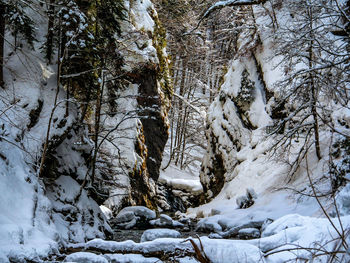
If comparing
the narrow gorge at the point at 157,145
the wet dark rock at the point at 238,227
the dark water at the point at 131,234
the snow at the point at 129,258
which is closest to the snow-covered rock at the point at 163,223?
the narrow gorge at the point at 157,145

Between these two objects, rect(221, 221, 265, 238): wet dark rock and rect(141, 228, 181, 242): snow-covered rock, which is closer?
rect(141, 228, 181, 242): snow-covered rock

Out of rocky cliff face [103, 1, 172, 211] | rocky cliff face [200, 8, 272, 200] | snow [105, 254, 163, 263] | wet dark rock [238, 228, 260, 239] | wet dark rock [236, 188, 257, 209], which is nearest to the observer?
snow [105, 254, 163, 263]

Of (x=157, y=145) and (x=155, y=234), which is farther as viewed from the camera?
(x=157, y=145)

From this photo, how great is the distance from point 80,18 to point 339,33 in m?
8.93

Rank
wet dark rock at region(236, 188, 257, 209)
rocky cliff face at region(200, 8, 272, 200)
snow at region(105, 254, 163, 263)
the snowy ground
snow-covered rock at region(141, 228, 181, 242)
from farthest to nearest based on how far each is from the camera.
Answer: rocky cliff face at region(200, 8, 272, 200) → wet dark rock at region(236, 188, 257, 209) → snow-covered rock at region(141, 228, 181, 242) → snow at region(105, 254, 163, 263) → the snowy ground

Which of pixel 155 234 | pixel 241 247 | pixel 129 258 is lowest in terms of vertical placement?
pixel 155 234

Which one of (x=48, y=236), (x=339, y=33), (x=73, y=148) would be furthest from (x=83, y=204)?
(x=339, y=33)

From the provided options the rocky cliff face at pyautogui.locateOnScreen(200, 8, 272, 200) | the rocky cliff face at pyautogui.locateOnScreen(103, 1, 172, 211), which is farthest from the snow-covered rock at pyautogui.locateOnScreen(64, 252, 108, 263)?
the rocky cliff face at pyautogui.locateOnScreen(200, 8, 272, 200)

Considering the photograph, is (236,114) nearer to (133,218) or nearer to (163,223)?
(163,223)

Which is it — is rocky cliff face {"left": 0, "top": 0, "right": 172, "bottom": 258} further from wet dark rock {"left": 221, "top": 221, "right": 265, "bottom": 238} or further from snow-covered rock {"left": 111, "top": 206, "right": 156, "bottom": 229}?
wet dark rock {"left": 221, "top": 221, "right": 265, "bottom": 238}

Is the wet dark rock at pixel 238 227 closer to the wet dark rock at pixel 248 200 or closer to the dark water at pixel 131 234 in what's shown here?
the dark water at pixel 131 234

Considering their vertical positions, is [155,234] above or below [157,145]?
below

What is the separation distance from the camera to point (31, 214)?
496 cm

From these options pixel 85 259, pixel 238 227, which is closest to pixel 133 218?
pixel 238 227
